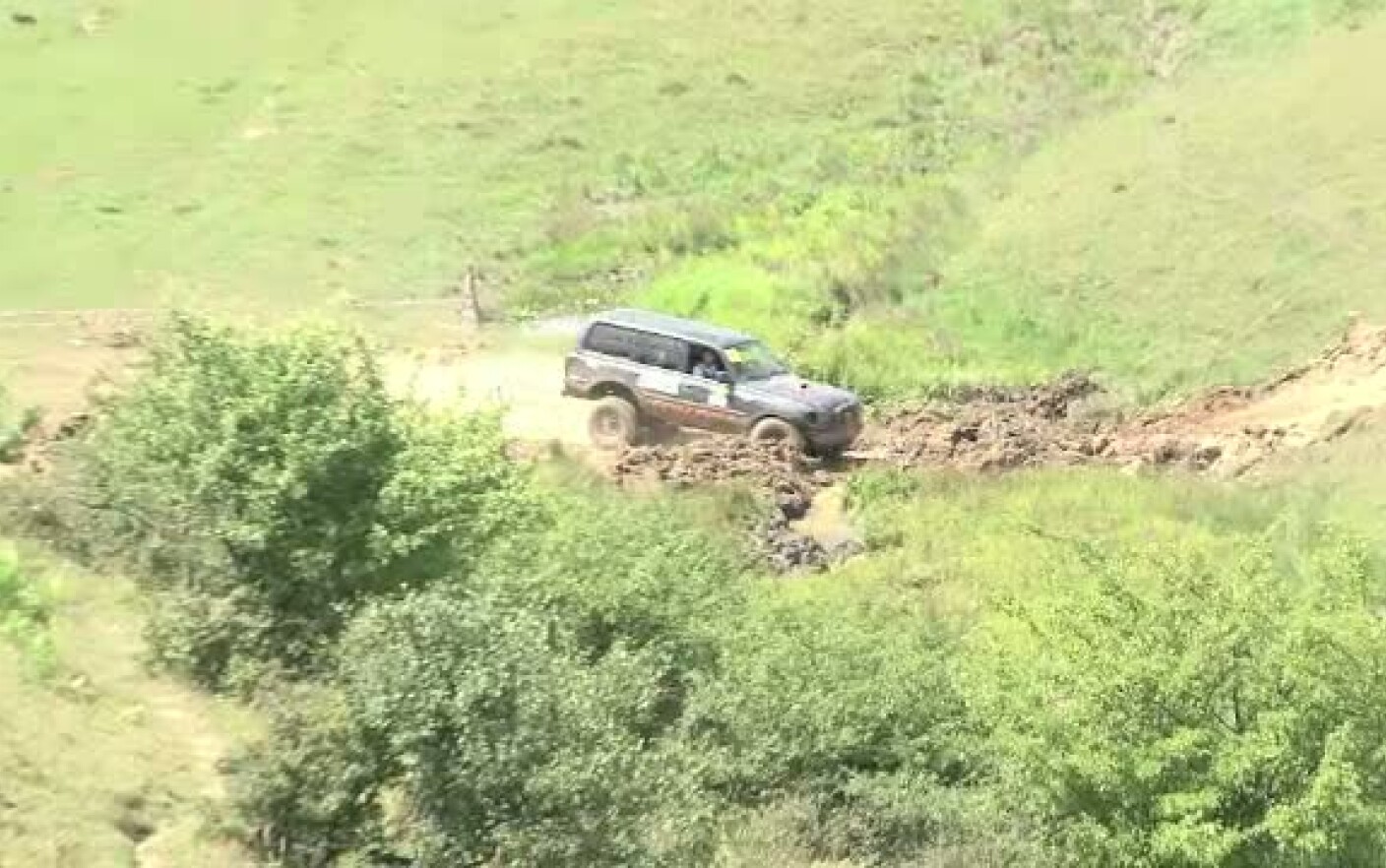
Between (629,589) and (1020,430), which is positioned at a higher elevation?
(629,589)

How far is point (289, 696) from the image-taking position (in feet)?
49.4

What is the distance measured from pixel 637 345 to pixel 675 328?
2.01ft

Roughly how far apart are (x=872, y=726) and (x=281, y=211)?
84.9 feet

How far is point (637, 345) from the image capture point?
96.3 ft

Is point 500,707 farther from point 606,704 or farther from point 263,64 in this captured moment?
point 263,64

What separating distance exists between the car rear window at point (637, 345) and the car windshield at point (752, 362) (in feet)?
2.38

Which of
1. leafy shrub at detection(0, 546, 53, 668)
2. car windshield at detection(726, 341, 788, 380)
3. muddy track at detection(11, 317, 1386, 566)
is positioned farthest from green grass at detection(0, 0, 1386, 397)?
leafy shrub at detection(0, 546, 53, 668)

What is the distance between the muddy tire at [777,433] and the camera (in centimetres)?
2831

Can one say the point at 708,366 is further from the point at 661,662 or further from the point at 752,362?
the point at 661,662

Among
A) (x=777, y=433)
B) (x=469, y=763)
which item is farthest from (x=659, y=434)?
(x=469, y=763)

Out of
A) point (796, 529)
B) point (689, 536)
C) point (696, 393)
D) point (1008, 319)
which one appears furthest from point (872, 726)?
point (1008, 319)

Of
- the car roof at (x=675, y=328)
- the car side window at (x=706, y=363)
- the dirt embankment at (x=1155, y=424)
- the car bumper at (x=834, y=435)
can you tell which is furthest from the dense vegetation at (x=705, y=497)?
the car roof at (x=675, y=328)

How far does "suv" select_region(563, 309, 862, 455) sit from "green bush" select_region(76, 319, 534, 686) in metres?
10.4

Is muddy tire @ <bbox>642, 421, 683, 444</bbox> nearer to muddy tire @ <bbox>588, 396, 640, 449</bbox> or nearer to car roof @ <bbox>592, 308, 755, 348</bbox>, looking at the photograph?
muddy tire @ <bbox>588, 396, 640, 449</bbox>
